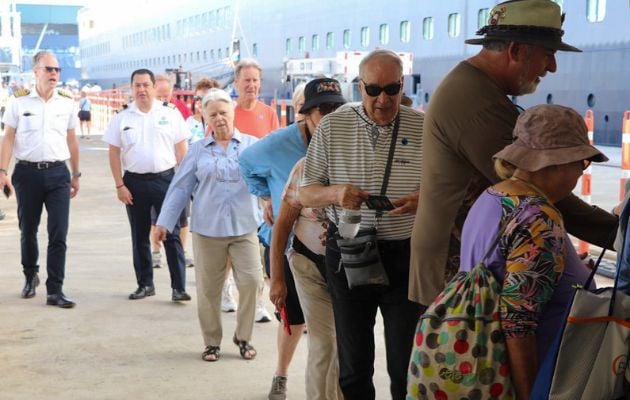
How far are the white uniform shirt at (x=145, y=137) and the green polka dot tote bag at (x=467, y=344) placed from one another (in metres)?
5.04

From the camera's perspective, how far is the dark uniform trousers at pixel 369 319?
3.51 metres

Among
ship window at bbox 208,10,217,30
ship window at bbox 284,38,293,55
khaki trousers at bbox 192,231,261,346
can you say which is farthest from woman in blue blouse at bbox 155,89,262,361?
ship window at bbox 208,10,217,30

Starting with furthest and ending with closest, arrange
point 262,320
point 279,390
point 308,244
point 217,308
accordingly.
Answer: point 262,320
point 217,308
point 279,390
point 308,244

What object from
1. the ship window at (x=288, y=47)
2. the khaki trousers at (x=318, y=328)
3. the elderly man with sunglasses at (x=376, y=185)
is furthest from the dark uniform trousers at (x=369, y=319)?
the ship window at (x=288, y=47)

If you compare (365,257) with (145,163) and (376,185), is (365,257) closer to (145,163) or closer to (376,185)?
(376,185)

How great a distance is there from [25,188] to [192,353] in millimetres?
2137

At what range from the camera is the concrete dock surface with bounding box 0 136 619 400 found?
204 inches

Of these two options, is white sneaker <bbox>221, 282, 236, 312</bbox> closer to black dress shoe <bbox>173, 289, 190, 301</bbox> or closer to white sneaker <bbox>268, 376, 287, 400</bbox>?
black dress shoe <bbox>173, 289, 190, 301</bbox>

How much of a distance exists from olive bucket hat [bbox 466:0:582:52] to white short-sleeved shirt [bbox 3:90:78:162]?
16.3 ft

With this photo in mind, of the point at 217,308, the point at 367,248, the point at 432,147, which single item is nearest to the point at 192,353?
the point at 217,308

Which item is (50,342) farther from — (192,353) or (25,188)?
(25,188)

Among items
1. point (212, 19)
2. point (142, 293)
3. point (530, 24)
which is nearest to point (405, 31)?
point (212, 19)

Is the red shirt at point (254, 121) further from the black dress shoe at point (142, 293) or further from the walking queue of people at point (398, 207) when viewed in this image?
the black dress shoe at point (142, 293)

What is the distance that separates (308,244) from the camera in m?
3.98
